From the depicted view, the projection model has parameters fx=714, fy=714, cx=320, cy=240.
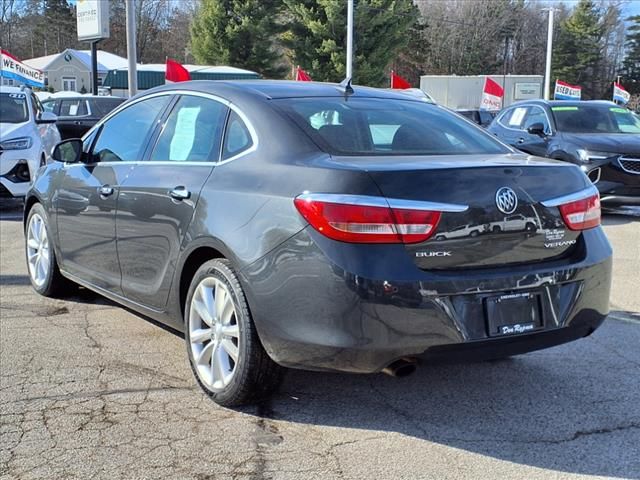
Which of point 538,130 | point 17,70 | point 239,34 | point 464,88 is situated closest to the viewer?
point 538,130

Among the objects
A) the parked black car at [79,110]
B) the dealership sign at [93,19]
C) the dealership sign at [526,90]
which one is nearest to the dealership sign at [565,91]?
the dealership sign at [526,90]

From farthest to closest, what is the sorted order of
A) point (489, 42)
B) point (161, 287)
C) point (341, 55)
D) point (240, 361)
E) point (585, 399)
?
point (489, 42), point (341, 55), point (161, 287), point (585, 399), point (240, 361)

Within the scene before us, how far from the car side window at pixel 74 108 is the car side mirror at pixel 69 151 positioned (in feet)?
43.4

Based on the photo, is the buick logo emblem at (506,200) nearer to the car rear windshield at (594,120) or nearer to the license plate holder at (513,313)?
the license plate holder at (513,313)

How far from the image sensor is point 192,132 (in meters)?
4.04

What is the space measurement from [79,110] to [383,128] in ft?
50.7

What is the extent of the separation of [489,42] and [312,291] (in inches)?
2665

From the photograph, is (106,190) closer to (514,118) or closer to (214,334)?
(214,334)

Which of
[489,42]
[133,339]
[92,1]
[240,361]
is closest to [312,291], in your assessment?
[240,361]

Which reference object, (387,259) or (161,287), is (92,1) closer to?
(161,287)

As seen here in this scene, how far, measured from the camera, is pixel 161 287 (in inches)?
157

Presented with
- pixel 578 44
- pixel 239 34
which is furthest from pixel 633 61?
pixel 239 34

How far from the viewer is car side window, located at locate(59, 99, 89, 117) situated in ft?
58.0

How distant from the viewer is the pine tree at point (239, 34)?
41.2 metres
